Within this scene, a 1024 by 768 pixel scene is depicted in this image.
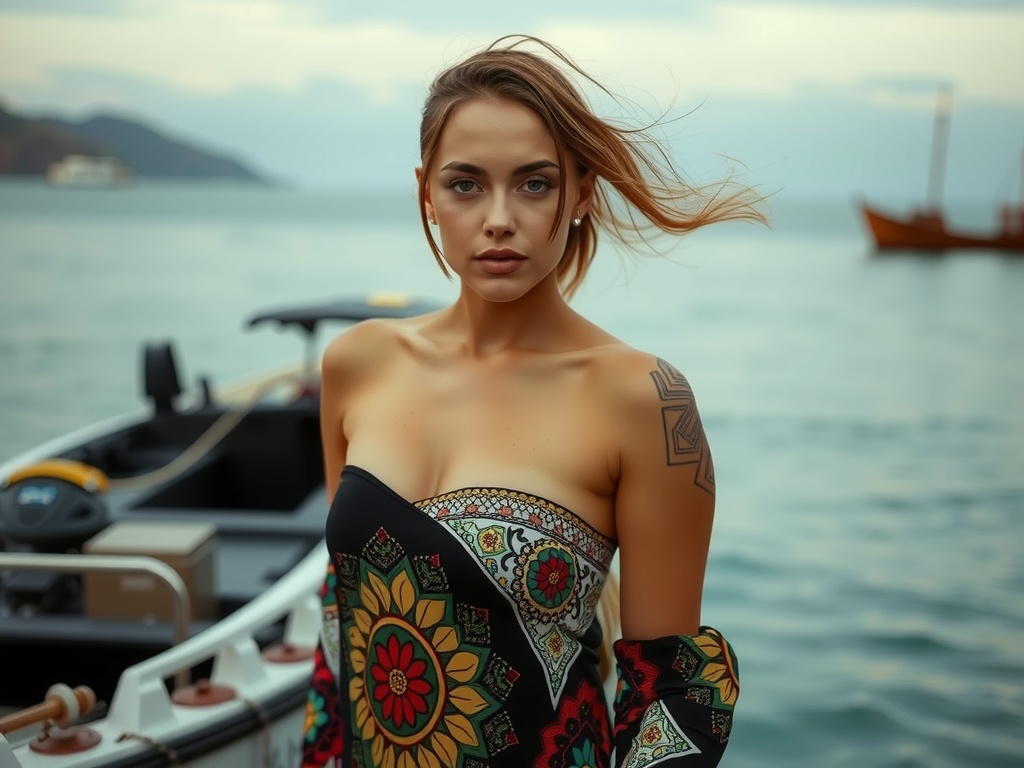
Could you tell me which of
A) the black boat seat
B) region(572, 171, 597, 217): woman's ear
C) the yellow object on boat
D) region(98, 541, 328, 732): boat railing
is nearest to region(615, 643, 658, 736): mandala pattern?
region(572, 171, 597, 217): woman's ear

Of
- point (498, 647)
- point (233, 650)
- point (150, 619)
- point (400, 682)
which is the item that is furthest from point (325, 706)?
point (150, 619)

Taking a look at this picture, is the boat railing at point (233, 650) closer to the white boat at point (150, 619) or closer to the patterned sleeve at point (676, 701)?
the white boat at point (150, 619)

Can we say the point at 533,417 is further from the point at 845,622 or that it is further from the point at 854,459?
the point at 854,459

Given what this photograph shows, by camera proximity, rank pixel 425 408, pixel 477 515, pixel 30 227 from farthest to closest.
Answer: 1. pixel 30 227
2. pixel 425 408
3. pixel 477 515

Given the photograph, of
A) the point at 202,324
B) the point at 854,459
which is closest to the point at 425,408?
the point at 854,459

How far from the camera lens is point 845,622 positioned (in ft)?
27.3

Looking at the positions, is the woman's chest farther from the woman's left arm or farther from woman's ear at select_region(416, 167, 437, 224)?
woman's ear at select_region(416, 167, 437, 224)

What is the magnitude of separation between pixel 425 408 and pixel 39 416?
734 inches

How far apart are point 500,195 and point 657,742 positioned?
31.2 inches

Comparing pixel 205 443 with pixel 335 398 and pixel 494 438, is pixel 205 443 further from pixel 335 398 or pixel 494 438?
pixel 494 438

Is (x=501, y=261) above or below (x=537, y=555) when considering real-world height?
above

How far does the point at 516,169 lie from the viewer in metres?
1.67

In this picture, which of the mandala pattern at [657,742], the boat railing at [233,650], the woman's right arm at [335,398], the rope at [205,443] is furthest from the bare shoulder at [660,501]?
the rope at [205,443]

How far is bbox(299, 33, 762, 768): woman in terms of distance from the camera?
5.46 feet
